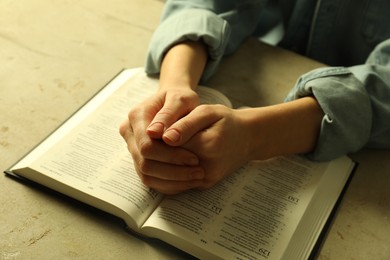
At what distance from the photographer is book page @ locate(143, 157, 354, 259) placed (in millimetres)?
493

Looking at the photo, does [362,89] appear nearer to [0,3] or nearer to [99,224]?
[99,224]

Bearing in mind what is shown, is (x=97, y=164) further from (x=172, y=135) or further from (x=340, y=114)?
(x=340, y=114)

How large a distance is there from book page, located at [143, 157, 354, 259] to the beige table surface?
0.03 m

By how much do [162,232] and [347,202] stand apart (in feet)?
0.83

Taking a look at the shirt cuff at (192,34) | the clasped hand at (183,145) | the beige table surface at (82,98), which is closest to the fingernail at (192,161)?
the clasped hand at (183,145)

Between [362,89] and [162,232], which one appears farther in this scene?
[362,89]

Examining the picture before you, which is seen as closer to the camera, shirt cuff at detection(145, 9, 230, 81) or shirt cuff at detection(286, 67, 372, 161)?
shirt cuff at detection(286, 67, 372, 161)

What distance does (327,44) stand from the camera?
0.85 meters

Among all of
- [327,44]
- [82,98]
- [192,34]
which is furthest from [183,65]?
[327,44]

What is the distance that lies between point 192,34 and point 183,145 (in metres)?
0.24

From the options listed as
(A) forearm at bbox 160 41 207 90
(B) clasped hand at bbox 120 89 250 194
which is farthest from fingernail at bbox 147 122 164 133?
(A) forearm at bbox 160 41 207 90

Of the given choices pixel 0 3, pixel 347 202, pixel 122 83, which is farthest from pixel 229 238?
pixel 0 3

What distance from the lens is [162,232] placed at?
0.50 m

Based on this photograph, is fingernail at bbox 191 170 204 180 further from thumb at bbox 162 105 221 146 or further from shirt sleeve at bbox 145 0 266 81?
shirt sleeve at bbox 145 0 266 81
